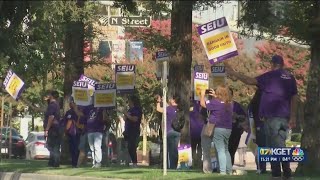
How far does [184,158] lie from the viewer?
15.9 m

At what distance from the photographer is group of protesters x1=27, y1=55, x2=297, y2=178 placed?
11.5 metres

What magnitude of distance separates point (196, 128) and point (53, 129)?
3.66 meters

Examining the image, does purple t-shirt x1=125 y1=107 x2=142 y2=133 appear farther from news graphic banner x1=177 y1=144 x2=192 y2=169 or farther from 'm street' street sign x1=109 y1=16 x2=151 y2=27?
'm street' street sign x1=109 y1=16 x2=151 y2=27

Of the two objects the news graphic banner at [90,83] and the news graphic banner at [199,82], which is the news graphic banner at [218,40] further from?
the news graphic banner at [90,83]

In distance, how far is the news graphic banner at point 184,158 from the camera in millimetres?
15891

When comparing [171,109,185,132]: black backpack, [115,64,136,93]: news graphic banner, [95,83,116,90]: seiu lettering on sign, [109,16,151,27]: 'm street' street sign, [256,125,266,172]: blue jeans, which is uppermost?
[109,16,151,27]: 'm street' street sign

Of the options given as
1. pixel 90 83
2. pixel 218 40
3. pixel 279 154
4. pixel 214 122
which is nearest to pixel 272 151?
pixel 279 154

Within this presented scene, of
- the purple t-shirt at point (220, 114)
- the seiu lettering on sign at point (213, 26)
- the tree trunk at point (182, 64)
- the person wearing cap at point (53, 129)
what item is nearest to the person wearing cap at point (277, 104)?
the purple t-shirt at point (220, 114)

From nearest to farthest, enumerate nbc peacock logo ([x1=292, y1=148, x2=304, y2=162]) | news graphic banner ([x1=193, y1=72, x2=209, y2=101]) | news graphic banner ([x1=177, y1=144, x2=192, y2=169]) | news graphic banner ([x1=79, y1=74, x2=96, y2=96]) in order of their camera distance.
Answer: nbc peacock logo ([x1=292, y1=148, x2=304, y2=162]) → news graphic banner ([x1=177, y1=144, x2=192, y2=169]) → news graphic banner ([x1=193, y1=72, x2=209, y2=101]) → news graphic banner ([x1=79, y1=74, x2=96, y2=96])

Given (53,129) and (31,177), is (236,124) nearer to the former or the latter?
(31,177)

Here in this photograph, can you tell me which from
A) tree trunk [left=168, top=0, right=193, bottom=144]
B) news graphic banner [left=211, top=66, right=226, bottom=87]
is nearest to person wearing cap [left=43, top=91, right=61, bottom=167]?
tree trunk [left=168, top=0, right=193, bottom=144]

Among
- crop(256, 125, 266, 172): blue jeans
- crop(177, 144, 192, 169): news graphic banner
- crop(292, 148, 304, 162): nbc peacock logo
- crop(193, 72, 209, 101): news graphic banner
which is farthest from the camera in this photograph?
crop(193, 72, 209, 101): news graphic banner

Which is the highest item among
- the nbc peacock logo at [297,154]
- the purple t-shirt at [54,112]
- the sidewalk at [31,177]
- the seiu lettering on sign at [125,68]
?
the seiu lettering on sign at [125,68]

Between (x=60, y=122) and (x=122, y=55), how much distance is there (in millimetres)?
22413
